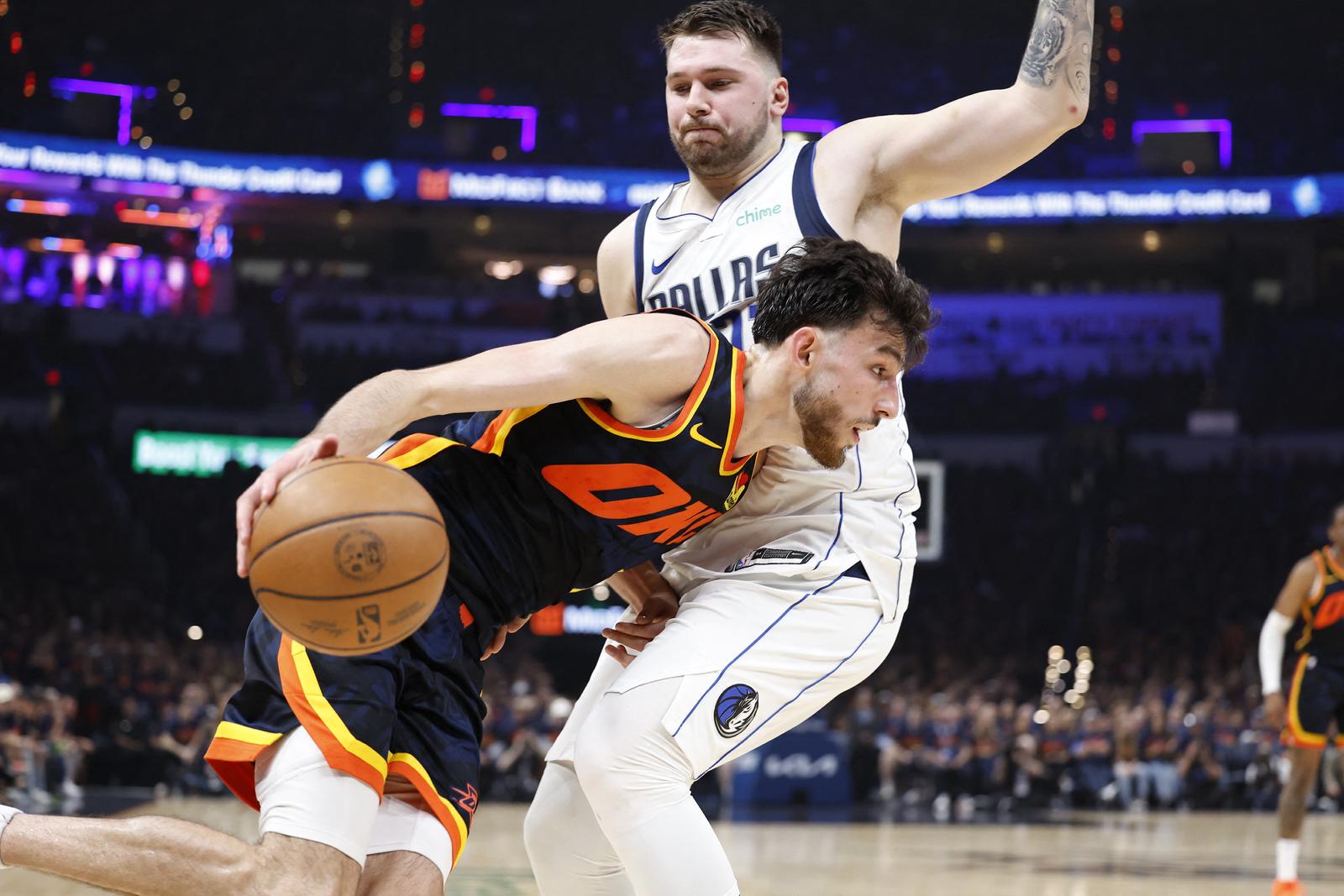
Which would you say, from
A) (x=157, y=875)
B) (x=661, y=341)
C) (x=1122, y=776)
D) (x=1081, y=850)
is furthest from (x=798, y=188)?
(x=1122, y=776)

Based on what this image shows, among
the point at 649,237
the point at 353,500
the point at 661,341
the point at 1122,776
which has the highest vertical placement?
the point at 649,237

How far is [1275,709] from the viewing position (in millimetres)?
8109

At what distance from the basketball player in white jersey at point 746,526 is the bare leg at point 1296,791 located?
16.4ft

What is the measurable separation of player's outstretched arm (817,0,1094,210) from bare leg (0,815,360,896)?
7.08 ft

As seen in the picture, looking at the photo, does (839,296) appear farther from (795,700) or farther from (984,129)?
(795,700)

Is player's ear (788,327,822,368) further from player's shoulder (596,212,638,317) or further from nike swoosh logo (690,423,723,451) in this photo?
player's shoulder (596,212,638,317)

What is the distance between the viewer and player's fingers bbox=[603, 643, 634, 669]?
3.81 m

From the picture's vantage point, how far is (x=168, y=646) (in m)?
17.2

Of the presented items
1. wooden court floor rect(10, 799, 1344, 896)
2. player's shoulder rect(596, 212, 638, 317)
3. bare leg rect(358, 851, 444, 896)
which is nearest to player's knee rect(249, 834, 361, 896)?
bare leg rect(358, 851, 444, 896)

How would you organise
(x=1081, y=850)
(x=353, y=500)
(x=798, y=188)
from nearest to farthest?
(x=353, y=500) < (x=798, y=188) < (x=1081, y=850)

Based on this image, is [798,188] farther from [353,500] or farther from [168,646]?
[168,646]

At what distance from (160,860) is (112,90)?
76.4 ft

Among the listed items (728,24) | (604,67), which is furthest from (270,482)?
(604,67)

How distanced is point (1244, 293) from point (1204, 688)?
8650 millimetres
